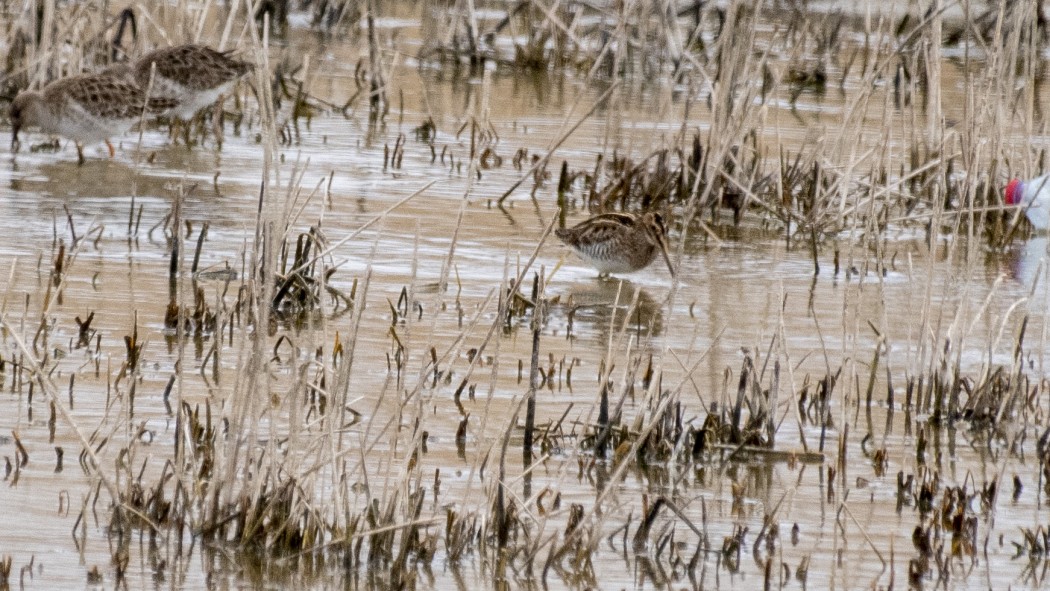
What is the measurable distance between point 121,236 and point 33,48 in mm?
3595

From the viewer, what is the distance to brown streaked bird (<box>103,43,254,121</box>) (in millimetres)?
11039

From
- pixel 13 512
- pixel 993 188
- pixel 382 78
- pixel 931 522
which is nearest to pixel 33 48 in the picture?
pixel 382 78

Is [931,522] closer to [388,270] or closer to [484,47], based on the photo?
[388,270]

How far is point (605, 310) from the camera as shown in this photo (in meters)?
7.86

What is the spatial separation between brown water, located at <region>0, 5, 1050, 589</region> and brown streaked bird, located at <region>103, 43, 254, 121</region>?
399 mm

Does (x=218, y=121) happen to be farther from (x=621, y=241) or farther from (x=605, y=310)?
(x=605, y=310)

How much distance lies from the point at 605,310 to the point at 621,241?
1.88 feet

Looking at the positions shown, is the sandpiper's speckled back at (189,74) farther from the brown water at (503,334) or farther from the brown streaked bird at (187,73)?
the brown water at (503,334)

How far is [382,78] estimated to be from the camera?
527 inches

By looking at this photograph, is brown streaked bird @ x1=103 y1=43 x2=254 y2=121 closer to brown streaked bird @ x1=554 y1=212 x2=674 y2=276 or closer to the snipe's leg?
the snipe's leg

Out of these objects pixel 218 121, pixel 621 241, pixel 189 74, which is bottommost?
pixel 621 241

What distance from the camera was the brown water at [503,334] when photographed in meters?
4.66

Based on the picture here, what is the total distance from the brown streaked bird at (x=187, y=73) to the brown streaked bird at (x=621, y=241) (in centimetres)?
365

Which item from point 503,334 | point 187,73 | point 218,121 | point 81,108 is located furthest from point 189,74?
point 503,334
